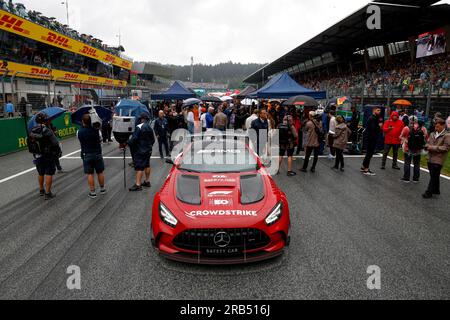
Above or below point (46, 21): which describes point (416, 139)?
below

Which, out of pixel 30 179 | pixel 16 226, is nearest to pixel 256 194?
pixel 16 226

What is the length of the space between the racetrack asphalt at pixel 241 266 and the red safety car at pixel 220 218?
28 cm

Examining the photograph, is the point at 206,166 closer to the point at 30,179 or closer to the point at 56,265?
the point at 56,265

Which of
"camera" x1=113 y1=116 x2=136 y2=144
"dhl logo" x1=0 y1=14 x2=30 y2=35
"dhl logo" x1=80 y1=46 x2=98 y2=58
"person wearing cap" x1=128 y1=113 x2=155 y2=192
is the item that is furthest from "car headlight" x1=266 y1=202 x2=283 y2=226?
"dhl logo" x1=80 y1=46 x2=98 y2=58

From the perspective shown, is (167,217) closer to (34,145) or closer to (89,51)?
(34,145)

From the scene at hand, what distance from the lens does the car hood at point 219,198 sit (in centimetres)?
379

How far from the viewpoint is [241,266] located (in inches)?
155

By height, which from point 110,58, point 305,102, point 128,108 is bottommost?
point 128,108

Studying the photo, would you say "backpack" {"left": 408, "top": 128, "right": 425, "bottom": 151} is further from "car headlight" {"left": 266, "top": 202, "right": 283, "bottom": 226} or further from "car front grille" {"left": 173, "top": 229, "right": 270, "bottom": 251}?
"car front grille" {"left": 173, "top": 229, "right": 270, "bottom": 251}

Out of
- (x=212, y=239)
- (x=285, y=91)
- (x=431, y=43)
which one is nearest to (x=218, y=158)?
(x=212, y=239)

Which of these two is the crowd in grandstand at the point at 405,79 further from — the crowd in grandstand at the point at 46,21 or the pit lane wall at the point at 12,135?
the crowd in grandstand at the point at 46,21

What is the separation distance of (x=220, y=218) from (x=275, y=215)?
703 millimetres

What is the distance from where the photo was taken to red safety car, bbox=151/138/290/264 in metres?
3.69
